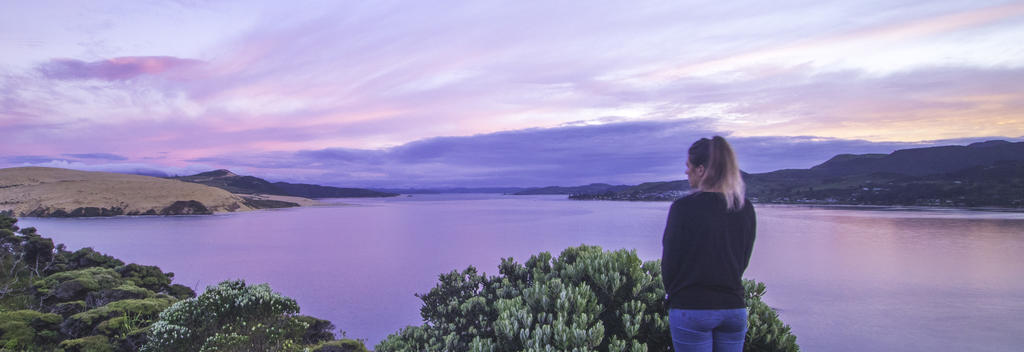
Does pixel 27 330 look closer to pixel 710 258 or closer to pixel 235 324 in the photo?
pixel 235 324

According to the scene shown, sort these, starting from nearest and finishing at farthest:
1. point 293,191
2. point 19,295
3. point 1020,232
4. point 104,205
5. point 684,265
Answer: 1. point 684,265
2. point 19,295
3. point 1020,232
4. point 104,205
5. point 293,191

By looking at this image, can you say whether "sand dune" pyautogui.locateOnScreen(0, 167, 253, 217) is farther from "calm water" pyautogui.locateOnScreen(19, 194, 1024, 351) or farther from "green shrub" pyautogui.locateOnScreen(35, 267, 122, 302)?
"green shrub" pyautogui.locateOnScreen(35, 267, 122, 302)

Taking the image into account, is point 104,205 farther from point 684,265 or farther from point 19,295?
point 684,265

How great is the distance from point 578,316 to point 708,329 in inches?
47.2

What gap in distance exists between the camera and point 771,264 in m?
20.8

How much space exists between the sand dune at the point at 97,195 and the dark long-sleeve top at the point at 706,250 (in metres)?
55.1

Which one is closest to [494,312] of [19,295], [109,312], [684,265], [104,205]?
[684,265]

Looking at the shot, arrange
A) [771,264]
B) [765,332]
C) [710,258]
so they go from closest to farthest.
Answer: [710,258], [765,332], [771,264]

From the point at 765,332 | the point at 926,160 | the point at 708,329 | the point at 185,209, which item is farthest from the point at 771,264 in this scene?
the point at 926,160

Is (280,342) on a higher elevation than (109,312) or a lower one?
lower

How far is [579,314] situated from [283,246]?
2677 centimetres

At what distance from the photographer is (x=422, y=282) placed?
1723 centimetres

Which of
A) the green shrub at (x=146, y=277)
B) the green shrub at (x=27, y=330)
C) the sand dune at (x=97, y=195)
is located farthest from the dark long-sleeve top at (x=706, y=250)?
the sand dune at (x=97, y=195)

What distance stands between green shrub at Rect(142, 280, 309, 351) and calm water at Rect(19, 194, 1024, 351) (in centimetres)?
245
